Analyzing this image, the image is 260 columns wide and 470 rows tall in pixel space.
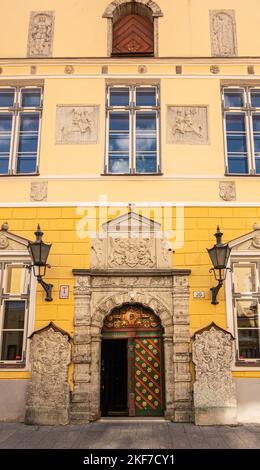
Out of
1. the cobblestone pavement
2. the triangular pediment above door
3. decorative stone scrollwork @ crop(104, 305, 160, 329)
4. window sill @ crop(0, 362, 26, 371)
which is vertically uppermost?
the triangular pediment above door

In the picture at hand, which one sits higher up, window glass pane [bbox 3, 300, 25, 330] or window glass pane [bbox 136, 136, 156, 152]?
window glass pane [bbox 136, 136, 156, 152]

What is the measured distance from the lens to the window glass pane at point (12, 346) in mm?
8312

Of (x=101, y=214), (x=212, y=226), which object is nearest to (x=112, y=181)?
(x=101, y=214)

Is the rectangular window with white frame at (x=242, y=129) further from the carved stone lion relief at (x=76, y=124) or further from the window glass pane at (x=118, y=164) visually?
the carved stone lion relief at (x=76, y=124)

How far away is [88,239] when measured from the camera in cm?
874

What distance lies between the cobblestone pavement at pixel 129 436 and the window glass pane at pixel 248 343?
1.24m

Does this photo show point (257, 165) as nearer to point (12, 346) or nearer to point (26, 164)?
point (26, 164)

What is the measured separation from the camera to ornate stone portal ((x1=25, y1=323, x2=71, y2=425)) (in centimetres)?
776

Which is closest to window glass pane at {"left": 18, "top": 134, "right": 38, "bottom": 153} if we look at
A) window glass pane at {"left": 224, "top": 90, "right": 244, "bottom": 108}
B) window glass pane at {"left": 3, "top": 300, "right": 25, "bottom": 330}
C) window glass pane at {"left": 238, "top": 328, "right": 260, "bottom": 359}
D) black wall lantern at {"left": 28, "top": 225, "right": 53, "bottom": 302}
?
black wall lantern at {"left": 28, "top": 225, "right": 53, "bottom": 302}

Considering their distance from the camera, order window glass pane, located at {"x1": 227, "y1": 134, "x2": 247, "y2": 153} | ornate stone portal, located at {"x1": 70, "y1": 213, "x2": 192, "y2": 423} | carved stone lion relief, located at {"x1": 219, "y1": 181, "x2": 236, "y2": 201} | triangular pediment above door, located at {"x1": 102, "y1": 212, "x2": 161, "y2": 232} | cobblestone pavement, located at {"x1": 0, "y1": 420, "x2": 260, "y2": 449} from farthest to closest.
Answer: window glass pane, located at {"x1": 227, "y1": 134, "x2": 247, "y2": 153}, carved stone lion relief, located at {"x1": 219, "y1": 181, "x2": 236, "y2": 201}, triangular pediment above door, located at {"x1": 102, "y1": 212, "x2": 161, "y2": 232}, ornate stone portal, located at {"x1": 70, "y1": 213, "x2": 192, "y2": 423}, cobblestone pavement, located at {"x1": 0, "y1": 420, "x2": 260, "y2": 449}

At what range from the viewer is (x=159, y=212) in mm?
8898

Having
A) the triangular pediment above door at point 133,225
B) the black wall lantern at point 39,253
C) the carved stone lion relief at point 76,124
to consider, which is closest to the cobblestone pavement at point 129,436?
the black wall lantern at point 39,253

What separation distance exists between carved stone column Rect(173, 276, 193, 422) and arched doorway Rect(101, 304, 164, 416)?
0.36 m

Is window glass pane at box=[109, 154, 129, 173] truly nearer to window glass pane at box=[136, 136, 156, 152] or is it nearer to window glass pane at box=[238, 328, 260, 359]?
window glass pane at box=[136, 136, 156, 152]
